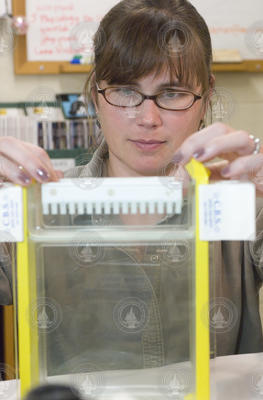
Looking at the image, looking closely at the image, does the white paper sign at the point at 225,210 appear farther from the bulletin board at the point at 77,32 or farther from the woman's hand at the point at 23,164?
the bulletin board at the point at 77,32

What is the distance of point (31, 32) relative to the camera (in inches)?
64.1

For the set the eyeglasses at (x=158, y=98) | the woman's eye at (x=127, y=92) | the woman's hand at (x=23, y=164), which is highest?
the woman's eye at (x=127, y=92)

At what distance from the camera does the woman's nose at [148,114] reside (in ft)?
2.31

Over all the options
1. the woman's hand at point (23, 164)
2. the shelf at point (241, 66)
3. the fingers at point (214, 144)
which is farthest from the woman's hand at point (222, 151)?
the shelf at point (241, 66)

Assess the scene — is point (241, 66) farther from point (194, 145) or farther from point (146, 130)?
point (194, 145)

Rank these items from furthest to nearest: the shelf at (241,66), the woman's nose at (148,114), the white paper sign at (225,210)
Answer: the shelf at (241,66)
the woman's nose at (148,114)
the white paper sign at (225,210)

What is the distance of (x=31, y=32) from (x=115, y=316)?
1.29m

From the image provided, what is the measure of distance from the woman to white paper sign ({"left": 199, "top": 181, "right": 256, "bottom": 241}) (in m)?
0.23

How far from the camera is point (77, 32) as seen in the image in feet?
5.38

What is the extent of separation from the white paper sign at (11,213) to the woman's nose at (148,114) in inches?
11.3

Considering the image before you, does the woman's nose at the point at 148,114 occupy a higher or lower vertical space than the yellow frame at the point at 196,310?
higher

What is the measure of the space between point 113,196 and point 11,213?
9 centimetres

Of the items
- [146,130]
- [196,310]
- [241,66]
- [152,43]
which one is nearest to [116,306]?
[196,310]

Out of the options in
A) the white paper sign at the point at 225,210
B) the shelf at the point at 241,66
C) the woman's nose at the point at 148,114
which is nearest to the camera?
the white paper sign at the point at 225,210
